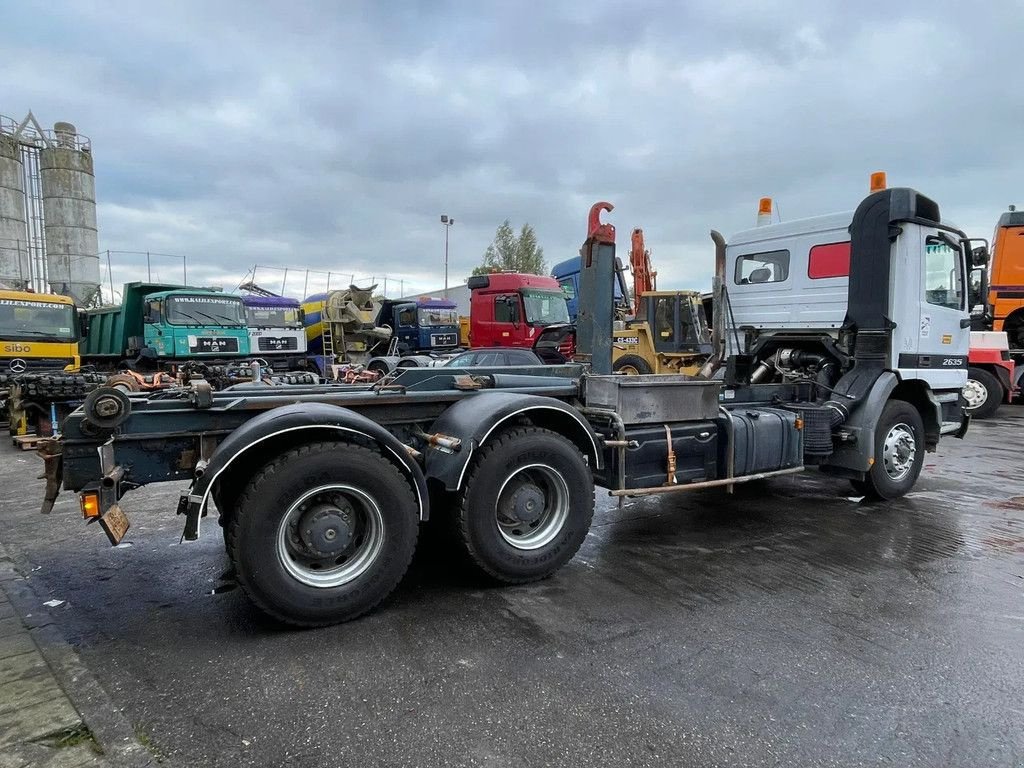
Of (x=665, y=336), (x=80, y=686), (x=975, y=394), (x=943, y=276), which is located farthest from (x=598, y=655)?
(x=975, y=394)

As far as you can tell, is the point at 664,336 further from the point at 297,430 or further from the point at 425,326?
the point at 297,430

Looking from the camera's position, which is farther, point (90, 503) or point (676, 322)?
point (676, 322)

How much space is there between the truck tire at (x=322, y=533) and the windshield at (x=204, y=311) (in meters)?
13.0

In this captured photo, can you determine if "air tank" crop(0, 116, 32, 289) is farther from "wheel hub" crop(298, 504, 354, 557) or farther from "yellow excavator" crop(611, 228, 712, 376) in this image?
"wheel hub" crop(298, 504, 354, 557)

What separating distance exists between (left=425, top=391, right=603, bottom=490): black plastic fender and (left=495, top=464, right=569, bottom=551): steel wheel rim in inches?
14.5

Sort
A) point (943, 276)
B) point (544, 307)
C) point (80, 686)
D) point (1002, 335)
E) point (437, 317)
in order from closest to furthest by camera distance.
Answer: point (80, 686) < point (943, 276) < point (1002, 335) < point (544, 307) < point (437, 317)

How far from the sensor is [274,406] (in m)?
3.92

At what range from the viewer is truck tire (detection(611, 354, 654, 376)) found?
15152 mm

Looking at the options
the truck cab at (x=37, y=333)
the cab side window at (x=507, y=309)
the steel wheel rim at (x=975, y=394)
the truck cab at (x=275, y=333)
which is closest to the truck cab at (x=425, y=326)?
the truck cab at (x=275, y=333)

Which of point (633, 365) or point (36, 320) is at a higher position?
point (36, 320)

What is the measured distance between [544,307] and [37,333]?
11.6 m

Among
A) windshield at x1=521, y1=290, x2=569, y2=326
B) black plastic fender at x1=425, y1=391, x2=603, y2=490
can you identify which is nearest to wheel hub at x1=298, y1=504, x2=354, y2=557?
black plastic fender at x1=425, y1=391, x2=603, y2=490

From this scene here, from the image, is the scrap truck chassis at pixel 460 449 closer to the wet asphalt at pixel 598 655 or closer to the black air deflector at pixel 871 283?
the black air deflector at pixel 871 283

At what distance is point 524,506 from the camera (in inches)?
168
